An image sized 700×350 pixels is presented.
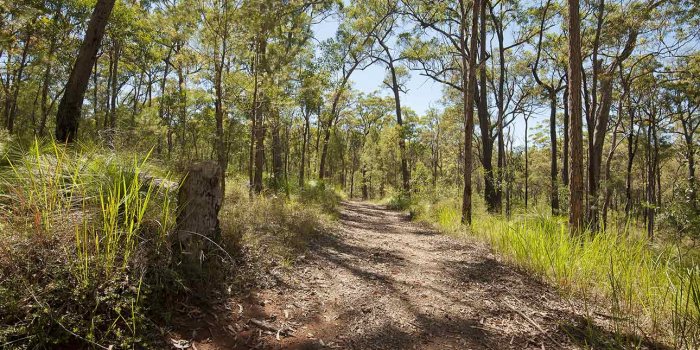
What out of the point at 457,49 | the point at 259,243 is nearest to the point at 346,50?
the point at 457,49

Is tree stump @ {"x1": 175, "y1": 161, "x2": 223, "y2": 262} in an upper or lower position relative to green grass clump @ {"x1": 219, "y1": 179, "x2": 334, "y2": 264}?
upper

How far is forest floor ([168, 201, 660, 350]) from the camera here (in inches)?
104

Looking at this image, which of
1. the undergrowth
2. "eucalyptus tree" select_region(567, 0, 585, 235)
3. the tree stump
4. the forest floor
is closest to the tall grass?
the forest floor

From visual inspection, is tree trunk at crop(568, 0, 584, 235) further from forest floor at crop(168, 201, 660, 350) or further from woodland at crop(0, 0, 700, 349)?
forest floor at crop(168, 201, 660, 350)

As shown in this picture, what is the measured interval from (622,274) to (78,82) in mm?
8340

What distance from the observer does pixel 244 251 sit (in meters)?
3.99

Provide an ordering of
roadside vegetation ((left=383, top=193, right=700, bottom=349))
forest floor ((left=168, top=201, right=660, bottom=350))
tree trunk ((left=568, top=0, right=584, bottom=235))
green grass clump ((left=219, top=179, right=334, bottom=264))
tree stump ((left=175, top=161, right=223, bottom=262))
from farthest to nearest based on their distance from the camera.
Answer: tree trunk ((left=568, top=0, right=584, bottom=235)) < green grass clump ((left=219, top=179, right=334, bottom=264)) < tree stump ((left=175, top=161, right=223, bottom=262)) < forest floor ((left=168, top=201, right=660, bottom=350)) < roadside vegetation ((left=383, top=193, right=700, bottom=349))

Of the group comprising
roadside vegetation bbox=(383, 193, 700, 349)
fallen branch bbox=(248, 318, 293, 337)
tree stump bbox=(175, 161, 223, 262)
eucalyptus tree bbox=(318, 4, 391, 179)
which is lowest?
fallen branch bbox=(248, 318, 293, 337)

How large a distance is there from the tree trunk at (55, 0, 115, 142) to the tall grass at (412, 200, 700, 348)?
7.30 meters

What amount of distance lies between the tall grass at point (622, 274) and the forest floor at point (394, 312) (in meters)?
0.21

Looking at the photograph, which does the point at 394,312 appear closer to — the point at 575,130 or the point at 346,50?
the point at 575,130

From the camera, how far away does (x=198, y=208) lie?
335 cm

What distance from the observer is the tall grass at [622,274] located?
254 centimetres

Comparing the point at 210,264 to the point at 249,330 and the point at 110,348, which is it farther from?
the point at 110,348
